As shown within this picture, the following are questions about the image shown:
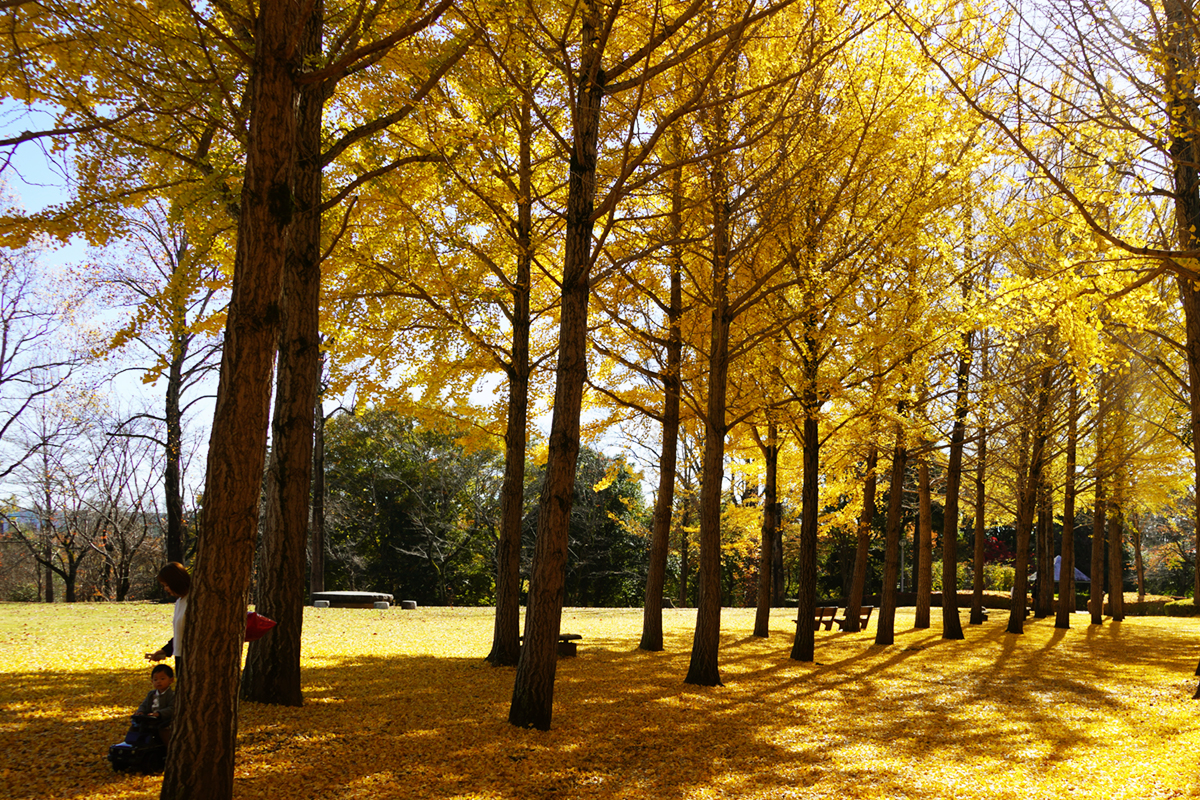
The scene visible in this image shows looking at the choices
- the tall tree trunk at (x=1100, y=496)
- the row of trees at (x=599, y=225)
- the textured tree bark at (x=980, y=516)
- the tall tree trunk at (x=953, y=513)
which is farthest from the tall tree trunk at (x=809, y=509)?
the tall tree trunk at (x=1100, y=496)

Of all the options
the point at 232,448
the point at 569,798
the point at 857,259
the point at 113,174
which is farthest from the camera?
the point at 857,259

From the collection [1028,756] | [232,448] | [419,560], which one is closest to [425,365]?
[232,448]

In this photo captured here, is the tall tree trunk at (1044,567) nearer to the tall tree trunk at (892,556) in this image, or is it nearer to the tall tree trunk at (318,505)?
the tall tree trunk at (892,556)

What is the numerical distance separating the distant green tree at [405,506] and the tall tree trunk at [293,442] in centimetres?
2429

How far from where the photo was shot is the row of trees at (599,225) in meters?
5.55

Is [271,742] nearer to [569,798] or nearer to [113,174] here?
[569,798]

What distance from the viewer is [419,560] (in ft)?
105

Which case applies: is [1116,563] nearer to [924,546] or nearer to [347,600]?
[924,546]

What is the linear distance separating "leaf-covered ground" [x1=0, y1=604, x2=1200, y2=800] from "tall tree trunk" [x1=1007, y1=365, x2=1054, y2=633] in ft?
13.1

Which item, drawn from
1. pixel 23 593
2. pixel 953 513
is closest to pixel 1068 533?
pixel 953 513

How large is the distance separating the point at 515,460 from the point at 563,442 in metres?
3.66

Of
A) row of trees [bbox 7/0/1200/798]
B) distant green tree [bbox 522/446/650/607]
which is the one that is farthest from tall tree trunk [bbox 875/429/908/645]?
distant green tree [bbox 522/446/650/607]

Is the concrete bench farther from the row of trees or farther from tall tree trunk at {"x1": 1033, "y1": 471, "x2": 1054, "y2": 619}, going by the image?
tall tree trunk at {"x1": 1033, "y1": 471, "x2": 1054, "y2": 619}

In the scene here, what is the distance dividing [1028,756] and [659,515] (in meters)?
6.54
